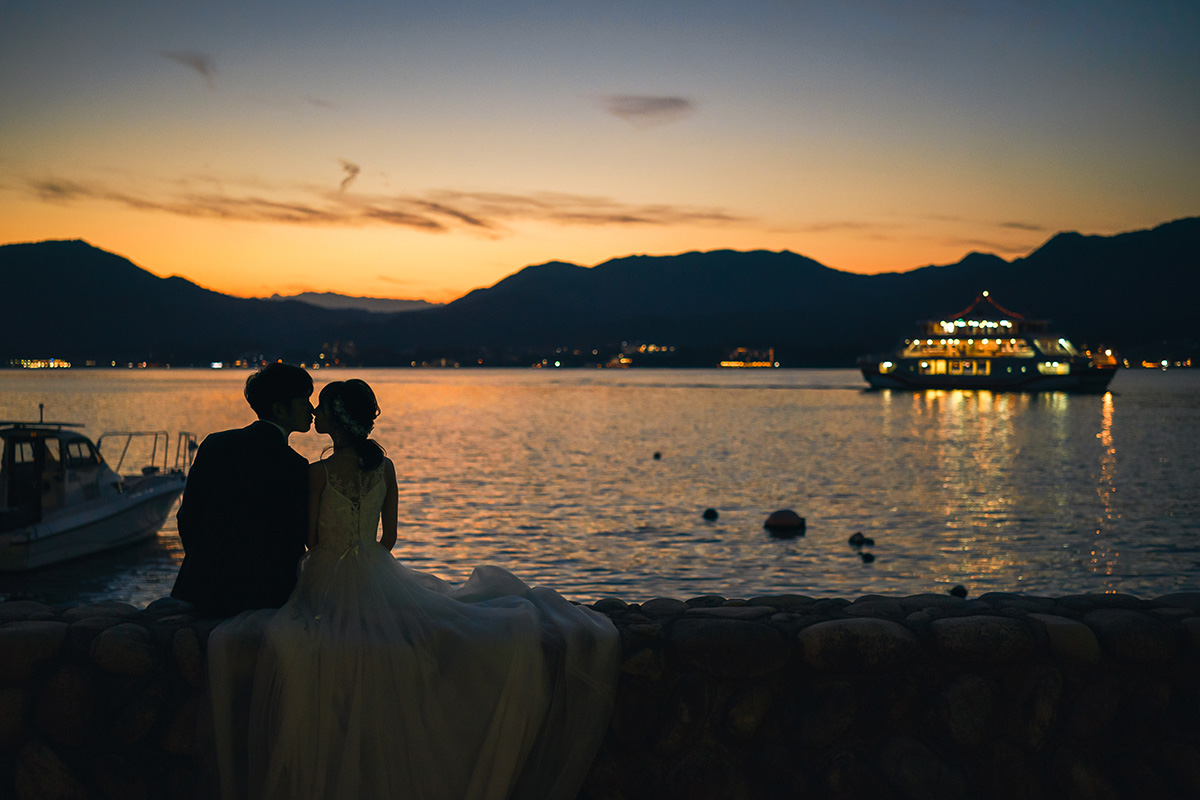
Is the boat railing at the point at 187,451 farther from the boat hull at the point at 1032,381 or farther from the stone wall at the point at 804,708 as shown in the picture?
the boat hull at the point at 1032,381

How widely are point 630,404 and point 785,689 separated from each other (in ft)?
275

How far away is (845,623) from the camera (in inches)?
188

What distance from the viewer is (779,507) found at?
24828 mm

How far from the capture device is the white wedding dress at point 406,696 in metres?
4.09

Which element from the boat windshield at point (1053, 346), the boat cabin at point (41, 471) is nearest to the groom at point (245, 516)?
the boat cabin at point (41, 471)

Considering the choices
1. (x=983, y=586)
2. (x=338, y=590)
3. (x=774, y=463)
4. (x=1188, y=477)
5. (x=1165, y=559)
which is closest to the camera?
(x=338, y=590)

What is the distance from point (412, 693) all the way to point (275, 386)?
160 cm

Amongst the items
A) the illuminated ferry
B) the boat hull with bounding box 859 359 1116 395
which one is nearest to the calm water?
the boat hull with bounding box 859 359 1116 395

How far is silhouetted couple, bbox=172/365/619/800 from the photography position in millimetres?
4113

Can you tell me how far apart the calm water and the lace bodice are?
387 inches

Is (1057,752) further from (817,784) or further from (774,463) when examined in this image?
(774,463)

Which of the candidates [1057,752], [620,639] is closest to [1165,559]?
[1057,752]

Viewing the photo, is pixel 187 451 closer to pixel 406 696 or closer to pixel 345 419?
pixel 345 419

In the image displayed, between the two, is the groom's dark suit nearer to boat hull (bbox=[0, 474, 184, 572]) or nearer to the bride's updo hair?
the bride's updo hair
